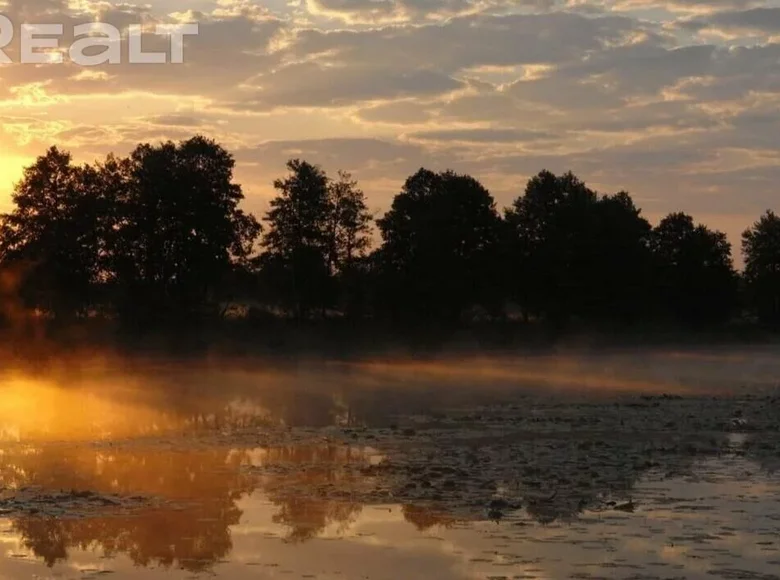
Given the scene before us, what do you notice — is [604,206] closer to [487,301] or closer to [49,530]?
[487,301]

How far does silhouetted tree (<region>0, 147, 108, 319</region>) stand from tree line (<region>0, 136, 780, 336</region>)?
72mm

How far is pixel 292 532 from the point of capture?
39.8ft

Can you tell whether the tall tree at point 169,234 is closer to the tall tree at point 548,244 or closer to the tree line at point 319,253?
the tree line at point 319,253

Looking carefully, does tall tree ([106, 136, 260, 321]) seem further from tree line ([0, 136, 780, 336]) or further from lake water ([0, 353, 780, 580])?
lake water ([0, 353, 780, 580])

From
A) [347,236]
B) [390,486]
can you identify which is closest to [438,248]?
[347,236]

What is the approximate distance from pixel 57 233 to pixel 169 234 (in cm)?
596

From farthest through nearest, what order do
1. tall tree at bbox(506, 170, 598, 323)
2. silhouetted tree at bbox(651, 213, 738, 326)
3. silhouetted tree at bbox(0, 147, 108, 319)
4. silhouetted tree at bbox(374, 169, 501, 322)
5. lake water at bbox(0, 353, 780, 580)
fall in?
1. silhouetted tree at bbox(651, 213, 738, 326)
2. tall tree at bbox(506, 170, 598, 323)
3. silhouetted tree at bbox(374, 169, 501, 322)
4. silhouetted tree at bbox(0, 147, 108, 319)
5. lake water at bbox(0, 353, 780, 580)

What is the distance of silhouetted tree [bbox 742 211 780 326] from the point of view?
88.9 m

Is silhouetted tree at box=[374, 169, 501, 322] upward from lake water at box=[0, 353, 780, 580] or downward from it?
upward

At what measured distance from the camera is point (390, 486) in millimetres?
14906

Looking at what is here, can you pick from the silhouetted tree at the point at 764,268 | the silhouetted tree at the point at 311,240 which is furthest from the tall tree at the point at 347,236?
the silhouetted tree at the point at 764,268

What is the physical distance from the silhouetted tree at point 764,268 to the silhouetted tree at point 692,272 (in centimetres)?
308

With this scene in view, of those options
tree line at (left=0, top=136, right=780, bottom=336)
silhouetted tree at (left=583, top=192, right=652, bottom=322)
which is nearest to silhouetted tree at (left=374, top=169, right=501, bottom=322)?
tree line at (left=0, top=136, right=780, bottom=336)

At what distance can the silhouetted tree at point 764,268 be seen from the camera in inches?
3501
